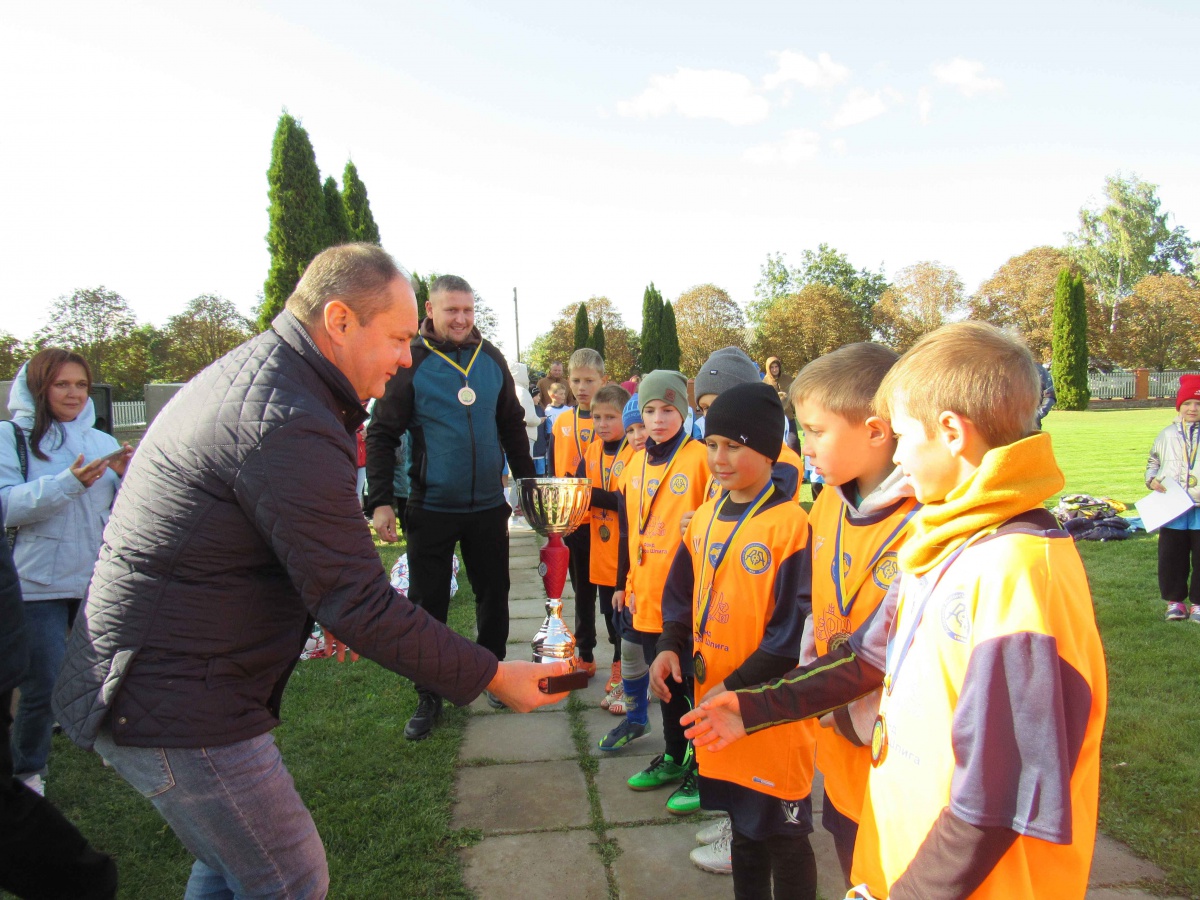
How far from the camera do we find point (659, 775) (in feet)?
11.5

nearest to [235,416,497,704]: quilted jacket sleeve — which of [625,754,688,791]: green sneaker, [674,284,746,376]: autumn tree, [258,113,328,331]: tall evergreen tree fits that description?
[625,754,688,791]: green sneaker

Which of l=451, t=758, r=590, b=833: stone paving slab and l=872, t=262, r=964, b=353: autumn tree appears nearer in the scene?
l=451, t=758, r=590, b=833: stone paving slab

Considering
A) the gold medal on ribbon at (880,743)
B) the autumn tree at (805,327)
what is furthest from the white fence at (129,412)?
the autumn tree at (805,327)

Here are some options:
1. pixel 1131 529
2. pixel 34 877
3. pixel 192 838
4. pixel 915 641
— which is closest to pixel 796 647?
pixel 915 641

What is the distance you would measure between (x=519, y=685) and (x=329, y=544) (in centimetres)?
64

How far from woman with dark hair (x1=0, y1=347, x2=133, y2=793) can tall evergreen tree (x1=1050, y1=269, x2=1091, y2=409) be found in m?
41.3

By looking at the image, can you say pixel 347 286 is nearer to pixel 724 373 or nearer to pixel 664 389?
pixel 664 389

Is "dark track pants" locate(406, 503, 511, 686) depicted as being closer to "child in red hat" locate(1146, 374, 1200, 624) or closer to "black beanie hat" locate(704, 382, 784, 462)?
"black beanie hat" locate(704, 382, 784, 462)

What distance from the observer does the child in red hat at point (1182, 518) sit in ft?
19.7

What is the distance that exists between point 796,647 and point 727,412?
2.77 ft

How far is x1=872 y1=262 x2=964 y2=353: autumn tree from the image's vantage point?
179 ft

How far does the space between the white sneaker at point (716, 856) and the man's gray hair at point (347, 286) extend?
7.42ft

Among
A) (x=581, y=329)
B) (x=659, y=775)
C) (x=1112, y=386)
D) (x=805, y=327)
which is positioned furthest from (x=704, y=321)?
(x=659, y=775)

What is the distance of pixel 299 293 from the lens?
198cm
